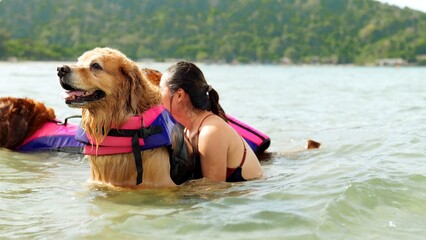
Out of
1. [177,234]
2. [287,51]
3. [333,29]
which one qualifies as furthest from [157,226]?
[333,29]

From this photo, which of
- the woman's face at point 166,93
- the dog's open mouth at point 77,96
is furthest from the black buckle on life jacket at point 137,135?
the woman's face at point 166,93

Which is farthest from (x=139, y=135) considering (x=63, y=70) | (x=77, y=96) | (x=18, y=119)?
(x=18, y=119)

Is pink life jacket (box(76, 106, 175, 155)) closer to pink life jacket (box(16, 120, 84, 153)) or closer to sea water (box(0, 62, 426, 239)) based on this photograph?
sea water (box(0, 62, 426, 239))

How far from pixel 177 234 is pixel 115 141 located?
142 centimetres

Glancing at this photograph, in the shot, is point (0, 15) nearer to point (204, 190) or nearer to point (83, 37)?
point (83, 37)

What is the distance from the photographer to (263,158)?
8031 millimetres

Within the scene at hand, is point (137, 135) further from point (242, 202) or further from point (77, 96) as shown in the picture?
point (242, 202)

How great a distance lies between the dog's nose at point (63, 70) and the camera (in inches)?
197

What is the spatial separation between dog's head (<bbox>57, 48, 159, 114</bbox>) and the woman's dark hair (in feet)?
1.25

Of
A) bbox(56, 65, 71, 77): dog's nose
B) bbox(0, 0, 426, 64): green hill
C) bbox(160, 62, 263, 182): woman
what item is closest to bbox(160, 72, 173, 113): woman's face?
bbox(160, 62, 263, 182): woman

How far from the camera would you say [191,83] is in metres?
6.01

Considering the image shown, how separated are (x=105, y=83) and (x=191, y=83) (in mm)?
939

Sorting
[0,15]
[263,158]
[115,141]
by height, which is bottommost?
[263,158]

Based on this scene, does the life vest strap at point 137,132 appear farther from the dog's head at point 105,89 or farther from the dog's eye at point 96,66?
the dog's eye at point 96,66
